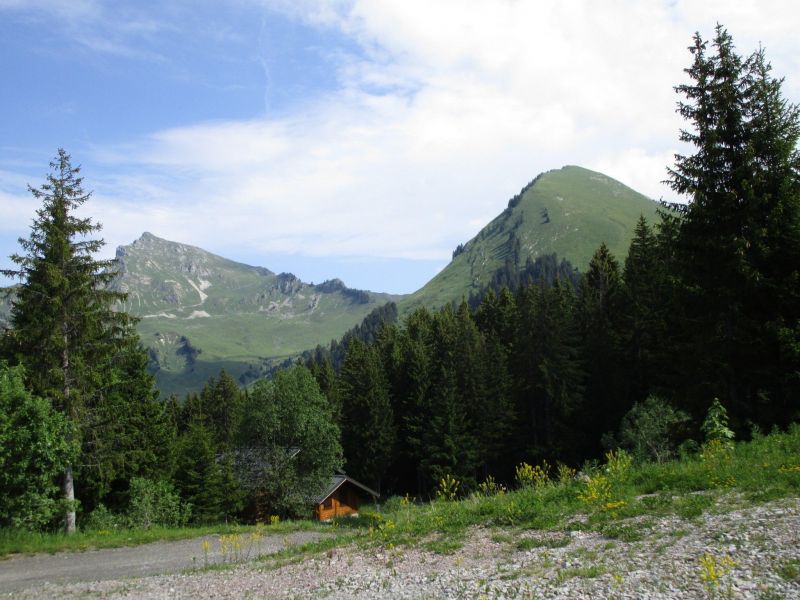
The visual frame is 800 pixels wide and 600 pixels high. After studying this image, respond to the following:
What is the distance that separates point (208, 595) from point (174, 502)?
24937mm

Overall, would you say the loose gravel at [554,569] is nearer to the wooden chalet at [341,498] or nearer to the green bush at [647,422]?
the green bush at [647,422]

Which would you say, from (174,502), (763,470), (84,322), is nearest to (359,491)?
(174,502)

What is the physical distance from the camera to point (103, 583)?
40.6ft

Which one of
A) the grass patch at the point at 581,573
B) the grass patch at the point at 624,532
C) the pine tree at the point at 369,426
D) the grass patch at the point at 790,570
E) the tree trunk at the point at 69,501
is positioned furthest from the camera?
the pine tree at the point at 369,426

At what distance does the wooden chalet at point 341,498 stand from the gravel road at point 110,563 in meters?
26.3

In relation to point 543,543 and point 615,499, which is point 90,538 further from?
point 615,499

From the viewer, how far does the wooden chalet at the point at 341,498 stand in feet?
149

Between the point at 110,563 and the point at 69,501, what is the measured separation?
8124mm

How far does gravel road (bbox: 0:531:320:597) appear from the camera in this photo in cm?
1358

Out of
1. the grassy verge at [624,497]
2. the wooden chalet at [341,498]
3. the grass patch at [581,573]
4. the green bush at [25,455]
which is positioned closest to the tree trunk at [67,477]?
the green bush at [25,455]

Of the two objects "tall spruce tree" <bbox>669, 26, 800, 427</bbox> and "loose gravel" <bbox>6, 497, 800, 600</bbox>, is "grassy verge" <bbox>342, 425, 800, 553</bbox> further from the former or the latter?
"tall spruce tree" <bbox>669, 26, 800, 427</bbox>

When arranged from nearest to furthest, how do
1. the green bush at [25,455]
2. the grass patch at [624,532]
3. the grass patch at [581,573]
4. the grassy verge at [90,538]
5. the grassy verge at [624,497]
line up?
the grass patch at [581,573], the grass patch at [624,532], the grassy verge at [624,497], the grassy verge at [90,538], the green bush at [25,455]

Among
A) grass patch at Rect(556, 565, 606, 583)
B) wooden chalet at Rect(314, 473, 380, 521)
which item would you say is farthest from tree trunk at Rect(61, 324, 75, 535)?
wooden chalet at Rect(314, 473, 380, 521)

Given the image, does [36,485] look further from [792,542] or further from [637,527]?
[792,542]
